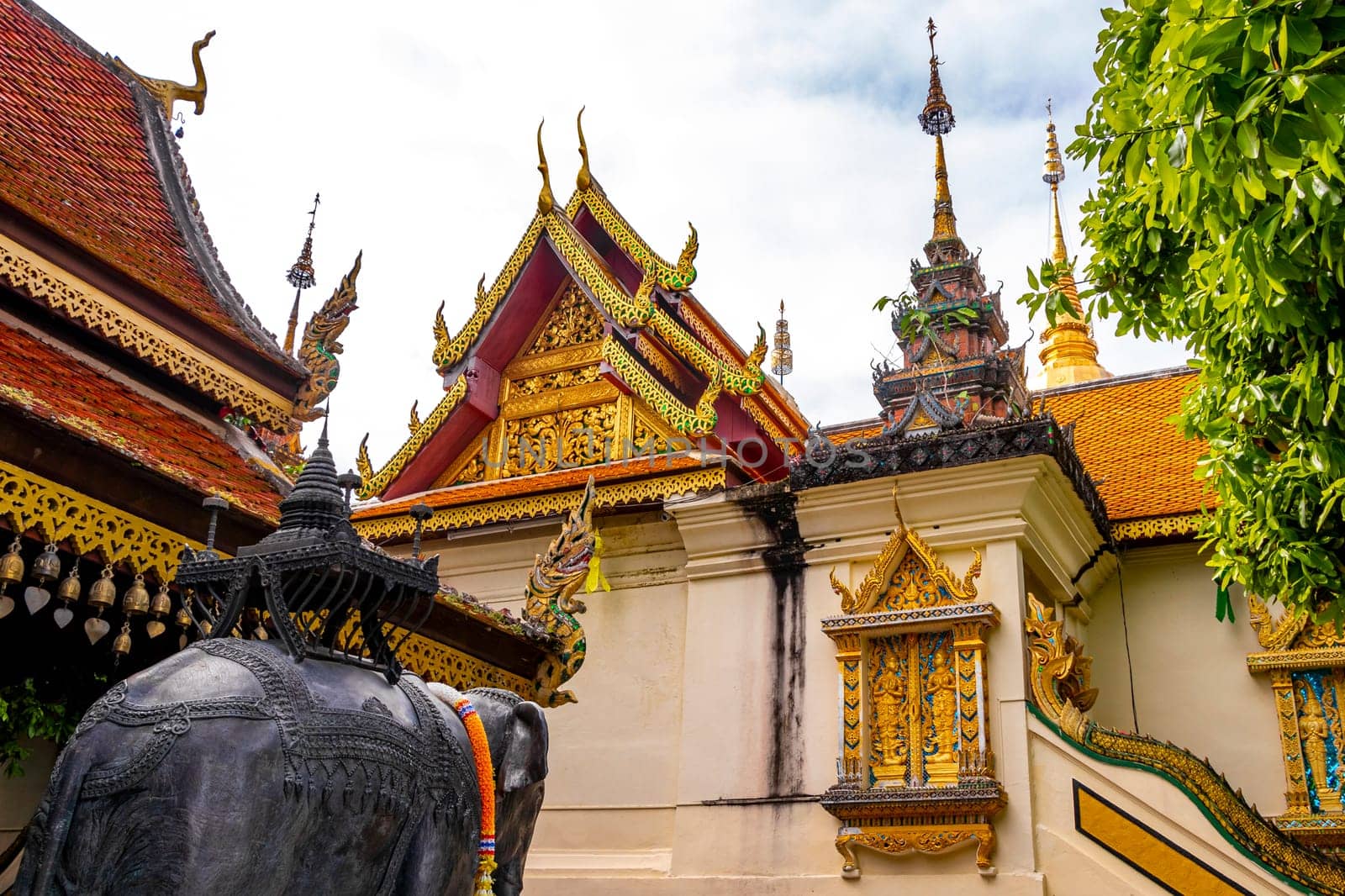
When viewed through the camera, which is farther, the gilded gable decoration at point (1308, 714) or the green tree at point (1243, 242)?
the gilded gable decoration at point (1308, 714)

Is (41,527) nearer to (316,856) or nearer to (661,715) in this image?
(316,856)

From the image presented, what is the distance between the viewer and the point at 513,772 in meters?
3.57

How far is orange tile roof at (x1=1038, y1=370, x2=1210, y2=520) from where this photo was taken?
34.6 feet

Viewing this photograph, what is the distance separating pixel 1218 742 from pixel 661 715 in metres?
4.32

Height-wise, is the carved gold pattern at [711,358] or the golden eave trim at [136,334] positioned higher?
the carved gold pattern at [711,358]

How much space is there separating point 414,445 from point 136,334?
511cm

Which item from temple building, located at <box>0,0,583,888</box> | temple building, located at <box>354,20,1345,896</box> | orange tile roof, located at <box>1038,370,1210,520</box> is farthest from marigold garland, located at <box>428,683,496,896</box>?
orange tile roof, located at <box>1038,370,1210,520</box>

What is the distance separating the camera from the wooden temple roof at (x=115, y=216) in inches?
247

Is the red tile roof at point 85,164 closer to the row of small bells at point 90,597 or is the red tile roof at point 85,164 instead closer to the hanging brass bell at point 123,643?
the row of small bells at point 90,597

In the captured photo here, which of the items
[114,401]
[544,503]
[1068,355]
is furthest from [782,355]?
[114,401]

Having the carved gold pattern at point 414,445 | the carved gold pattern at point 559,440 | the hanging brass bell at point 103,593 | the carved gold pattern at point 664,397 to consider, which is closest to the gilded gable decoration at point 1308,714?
the carved gold pattern at point 664,397

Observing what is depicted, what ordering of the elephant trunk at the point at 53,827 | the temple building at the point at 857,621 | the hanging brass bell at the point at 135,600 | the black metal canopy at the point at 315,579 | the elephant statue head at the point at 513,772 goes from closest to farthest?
the elephant trunk at the point at 53,827 < the black metal canopy at the point at 315,579 < the elephant statue head at the point at 513,772 < the hanging brass bell at the point at 135,600 < the temple building at the point at 857,621

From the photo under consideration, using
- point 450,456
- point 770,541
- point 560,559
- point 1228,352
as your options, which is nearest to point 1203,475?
point 1228,352

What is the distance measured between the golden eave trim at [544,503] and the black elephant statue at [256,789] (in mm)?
6710
